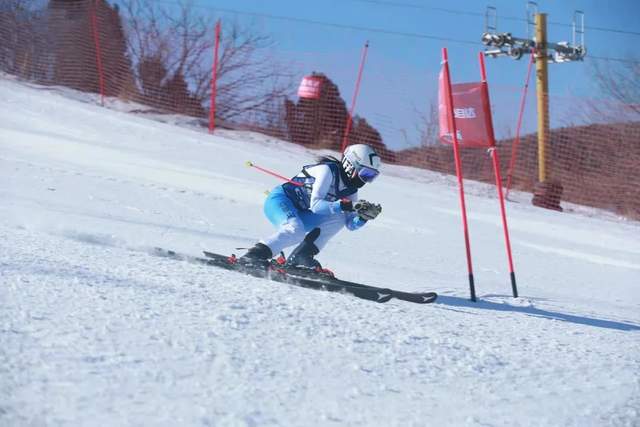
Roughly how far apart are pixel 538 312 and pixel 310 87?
8.78 m

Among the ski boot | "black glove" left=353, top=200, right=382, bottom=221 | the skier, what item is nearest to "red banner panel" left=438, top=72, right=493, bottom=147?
the skier

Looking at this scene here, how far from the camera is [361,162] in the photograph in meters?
5.71

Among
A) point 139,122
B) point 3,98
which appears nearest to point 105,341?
point 139,122

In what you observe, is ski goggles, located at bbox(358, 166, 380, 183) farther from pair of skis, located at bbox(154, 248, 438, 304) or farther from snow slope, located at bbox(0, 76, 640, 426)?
snow slope, located at bbox(0, 76, 640, 426)

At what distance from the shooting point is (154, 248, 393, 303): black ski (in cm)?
531

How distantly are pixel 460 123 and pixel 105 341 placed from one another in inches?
180

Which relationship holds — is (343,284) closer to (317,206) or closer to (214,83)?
(317,206)

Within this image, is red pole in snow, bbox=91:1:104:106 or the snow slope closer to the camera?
the snow slope

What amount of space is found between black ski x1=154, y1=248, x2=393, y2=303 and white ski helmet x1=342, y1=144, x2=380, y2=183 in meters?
0.87

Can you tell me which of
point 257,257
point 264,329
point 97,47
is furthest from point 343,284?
point 97,47

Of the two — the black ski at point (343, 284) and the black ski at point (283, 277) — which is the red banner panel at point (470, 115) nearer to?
the black ski at point (343, 284)

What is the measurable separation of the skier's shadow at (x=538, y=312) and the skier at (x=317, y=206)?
3.32ft

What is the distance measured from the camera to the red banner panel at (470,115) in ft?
22.9

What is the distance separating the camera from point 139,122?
14336mm
